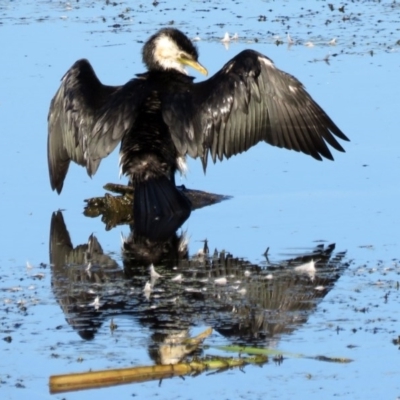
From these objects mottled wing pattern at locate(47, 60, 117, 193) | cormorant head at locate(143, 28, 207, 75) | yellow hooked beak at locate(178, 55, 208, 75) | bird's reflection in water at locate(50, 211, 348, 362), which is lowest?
bird's reflection in water at locate(50, 211, 348, 362)

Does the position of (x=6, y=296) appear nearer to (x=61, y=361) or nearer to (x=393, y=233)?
(x=61, y=361)

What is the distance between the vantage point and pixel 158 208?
27.9 feet

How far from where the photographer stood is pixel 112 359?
5.95 m

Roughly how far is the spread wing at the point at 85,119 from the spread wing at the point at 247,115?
310 mm

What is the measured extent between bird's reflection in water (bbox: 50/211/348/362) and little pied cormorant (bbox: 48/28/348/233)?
2.53 feet

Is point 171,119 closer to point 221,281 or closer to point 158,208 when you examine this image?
point 158,208

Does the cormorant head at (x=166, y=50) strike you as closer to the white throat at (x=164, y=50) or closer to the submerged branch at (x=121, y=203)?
the white throat at (x=164, y=50)

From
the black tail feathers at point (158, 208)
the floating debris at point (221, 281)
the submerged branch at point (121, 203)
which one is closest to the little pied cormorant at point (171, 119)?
the black tail feathers at point (158, 208)

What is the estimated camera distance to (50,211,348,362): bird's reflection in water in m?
6.43

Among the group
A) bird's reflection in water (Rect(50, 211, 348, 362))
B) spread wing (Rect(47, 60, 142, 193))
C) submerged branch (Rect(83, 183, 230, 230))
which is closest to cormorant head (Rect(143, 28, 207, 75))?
spread wing (Rect(47, 60, 142, 193))

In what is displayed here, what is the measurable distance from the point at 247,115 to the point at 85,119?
3.46ft

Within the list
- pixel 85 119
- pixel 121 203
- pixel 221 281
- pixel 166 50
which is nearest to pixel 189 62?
pixel 166 50

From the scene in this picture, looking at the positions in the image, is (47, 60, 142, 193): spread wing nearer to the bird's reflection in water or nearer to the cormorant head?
the cormorant head

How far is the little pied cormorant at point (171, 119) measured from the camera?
8727 mm
